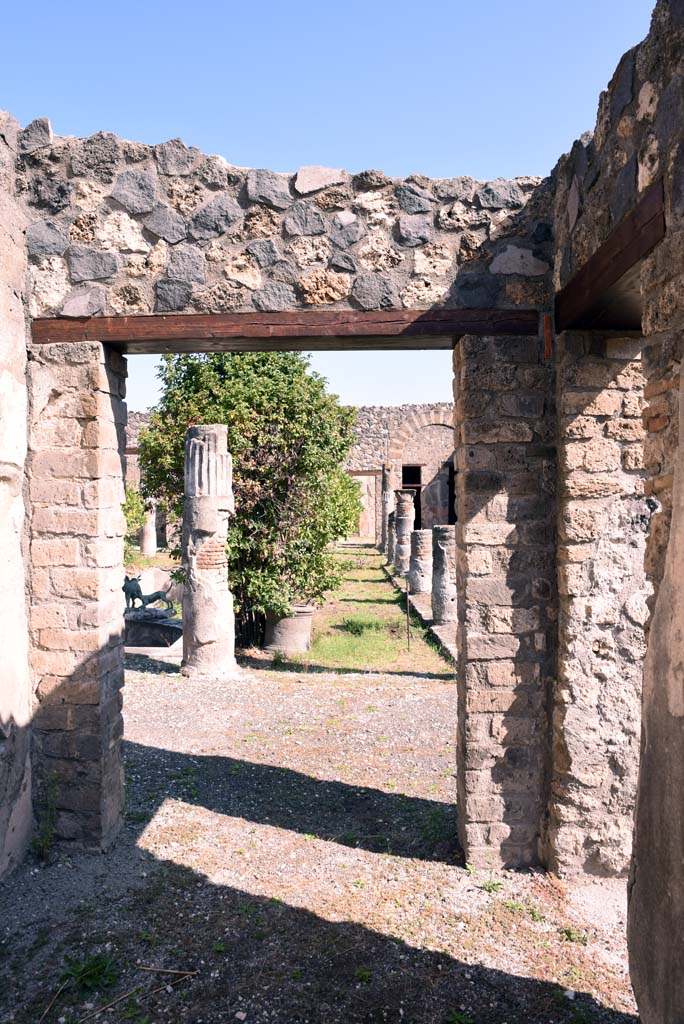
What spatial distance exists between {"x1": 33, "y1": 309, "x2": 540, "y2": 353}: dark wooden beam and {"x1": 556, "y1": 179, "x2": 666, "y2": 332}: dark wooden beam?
353 mm

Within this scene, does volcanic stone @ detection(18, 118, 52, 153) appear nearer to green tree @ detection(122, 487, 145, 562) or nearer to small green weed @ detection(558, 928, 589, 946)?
small green weed @ detection(558, 928, 589, 946)

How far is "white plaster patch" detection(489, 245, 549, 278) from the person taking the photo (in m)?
4.14

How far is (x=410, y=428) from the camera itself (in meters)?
25.2

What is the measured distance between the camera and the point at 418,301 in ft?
13.8

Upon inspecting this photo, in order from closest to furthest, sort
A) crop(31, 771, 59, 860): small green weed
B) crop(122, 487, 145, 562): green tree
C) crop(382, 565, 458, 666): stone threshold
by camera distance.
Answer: crop(31, 771, 59, 860): small green weed
crop(382, 565, 458, 666): stone threshold
crop(122, 487, 145, 562): green tree

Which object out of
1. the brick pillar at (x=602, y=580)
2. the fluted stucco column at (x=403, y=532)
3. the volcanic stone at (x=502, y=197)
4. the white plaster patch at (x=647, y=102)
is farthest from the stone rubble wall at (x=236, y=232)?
the fluted stucco column at (x=403, y=532)

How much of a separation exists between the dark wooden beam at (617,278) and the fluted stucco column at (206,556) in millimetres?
6105

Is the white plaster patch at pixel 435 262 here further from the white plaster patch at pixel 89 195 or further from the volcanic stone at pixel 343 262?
the white plaster patch at pixel 89 195

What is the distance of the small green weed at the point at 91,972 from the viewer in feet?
10.6

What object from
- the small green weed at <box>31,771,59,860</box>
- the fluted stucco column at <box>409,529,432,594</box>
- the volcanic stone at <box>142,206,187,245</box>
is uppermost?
the volcanic stone at <box>142,206,187,245</box>

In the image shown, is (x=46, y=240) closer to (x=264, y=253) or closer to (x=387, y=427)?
(x=264, y=253)

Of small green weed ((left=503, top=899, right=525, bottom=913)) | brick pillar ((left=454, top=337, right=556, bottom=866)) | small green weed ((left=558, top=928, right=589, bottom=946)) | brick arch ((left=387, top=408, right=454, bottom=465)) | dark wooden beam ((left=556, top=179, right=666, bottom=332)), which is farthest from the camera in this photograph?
brick arch ((left=387, top=408, right=454, bottom=465))

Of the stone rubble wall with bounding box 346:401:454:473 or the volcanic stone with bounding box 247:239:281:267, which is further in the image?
the stone rubble wall with bounding box 346:401:454:473

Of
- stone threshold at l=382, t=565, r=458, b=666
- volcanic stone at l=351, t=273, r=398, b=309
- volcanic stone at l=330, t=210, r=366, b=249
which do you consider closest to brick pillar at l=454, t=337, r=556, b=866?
volcanic stone at l=351, t=273, r=398, b=309
